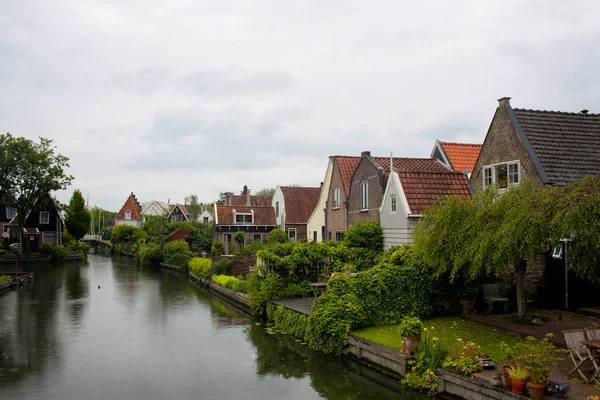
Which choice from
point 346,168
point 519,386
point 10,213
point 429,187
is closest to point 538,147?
point 429,187

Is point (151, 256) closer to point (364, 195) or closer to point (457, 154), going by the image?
point (364, 195)

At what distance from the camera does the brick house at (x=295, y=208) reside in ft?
166

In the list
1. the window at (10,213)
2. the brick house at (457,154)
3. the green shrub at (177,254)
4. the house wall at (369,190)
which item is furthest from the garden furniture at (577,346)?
the window at (10,213)

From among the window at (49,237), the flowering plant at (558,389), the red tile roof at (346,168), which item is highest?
the red tile roof at (346,168)

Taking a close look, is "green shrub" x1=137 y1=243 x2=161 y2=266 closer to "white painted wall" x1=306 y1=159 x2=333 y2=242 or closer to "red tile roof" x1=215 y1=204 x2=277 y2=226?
"red tile roof" x1=215 y1=204 x2=277 y2=226

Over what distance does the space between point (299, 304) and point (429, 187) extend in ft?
25.8

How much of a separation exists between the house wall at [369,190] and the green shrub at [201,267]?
41.5 ft

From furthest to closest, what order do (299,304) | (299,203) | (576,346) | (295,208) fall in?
1. (299,203)
2. (295,208)
3. (299,304)
4. (576,346)

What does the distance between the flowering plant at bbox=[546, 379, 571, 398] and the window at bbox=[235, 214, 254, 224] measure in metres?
45.5

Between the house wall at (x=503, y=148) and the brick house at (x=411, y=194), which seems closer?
the house wall at (x=503, y=148)

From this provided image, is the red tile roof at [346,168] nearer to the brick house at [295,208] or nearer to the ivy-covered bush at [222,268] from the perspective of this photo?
the ivy-covered bush at [222,268]

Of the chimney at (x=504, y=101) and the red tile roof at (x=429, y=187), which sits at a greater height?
the chimney at (x=504, y=101)

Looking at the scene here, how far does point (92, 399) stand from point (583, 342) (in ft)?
35.8

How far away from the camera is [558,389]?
9.58 metres
